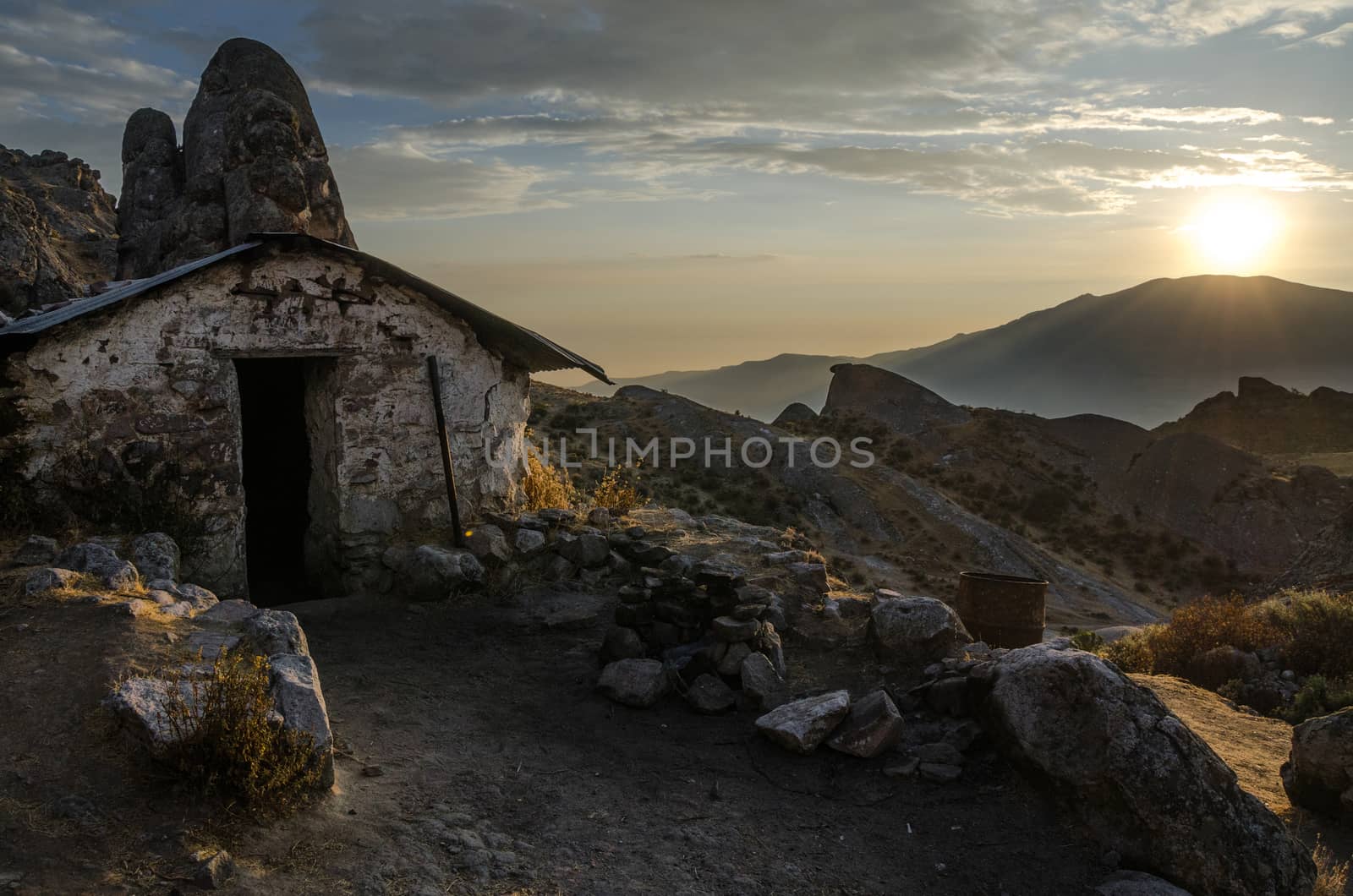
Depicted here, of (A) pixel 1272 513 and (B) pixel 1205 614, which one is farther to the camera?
(A) pixel 1272 513

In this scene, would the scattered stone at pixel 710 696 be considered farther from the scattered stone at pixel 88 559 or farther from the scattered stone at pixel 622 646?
the scattered stone at pixel 88 559

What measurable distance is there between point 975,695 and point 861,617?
2153mm

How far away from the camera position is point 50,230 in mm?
28547

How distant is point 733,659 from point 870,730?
52.7 inches

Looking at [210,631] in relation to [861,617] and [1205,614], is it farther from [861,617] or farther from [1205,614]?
[1205,614]

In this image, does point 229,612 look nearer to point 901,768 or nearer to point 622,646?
point 622,646

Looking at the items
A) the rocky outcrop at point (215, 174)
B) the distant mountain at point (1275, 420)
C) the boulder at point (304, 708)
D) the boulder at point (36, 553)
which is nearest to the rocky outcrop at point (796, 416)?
the distant mountain at point (1275, 420)

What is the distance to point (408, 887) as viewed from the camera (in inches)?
155

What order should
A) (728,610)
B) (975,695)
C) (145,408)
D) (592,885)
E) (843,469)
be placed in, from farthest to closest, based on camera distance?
(843,469)
(145,408)
(728,610)
(975,695)
(592,885)

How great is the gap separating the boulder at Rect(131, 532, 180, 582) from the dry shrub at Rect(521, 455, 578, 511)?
12.9ft

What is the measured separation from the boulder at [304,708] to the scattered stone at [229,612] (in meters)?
1.24

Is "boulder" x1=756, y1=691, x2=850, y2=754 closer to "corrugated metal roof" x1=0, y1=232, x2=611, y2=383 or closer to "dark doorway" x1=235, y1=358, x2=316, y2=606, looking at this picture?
"corrugated metal roof" x1=0, y1=232, x2=611, y2=383

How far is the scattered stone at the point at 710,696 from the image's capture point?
6523 millimetres

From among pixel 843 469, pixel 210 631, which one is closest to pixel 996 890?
pixel 210 631
